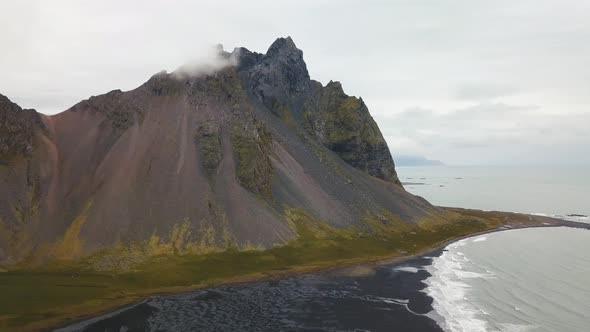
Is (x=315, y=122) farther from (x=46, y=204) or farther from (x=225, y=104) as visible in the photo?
(x=46, y=204)

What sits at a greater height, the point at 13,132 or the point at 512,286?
the point at 13,132

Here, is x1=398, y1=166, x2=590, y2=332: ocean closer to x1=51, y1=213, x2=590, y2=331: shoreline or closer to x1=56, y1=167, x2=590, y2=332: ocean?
x1=56, y1=167, x2=590, y2=332: ocean

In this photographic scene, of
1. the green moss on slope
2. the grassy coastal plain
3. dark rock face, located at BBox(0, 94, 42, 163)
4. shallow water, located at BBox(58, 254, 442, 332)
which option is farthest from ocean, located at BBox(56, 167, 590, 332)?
dark rock face, located at BBox(0, 94, 42, 163)

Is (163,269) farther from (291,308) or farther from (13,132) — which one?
(13,132)

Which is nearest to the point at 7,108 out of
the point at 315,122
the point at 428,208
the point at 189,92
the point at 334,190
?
the point at 189,92

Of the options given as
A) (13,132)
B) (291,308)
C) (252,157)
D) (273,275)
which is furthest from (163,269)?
(13,132)
